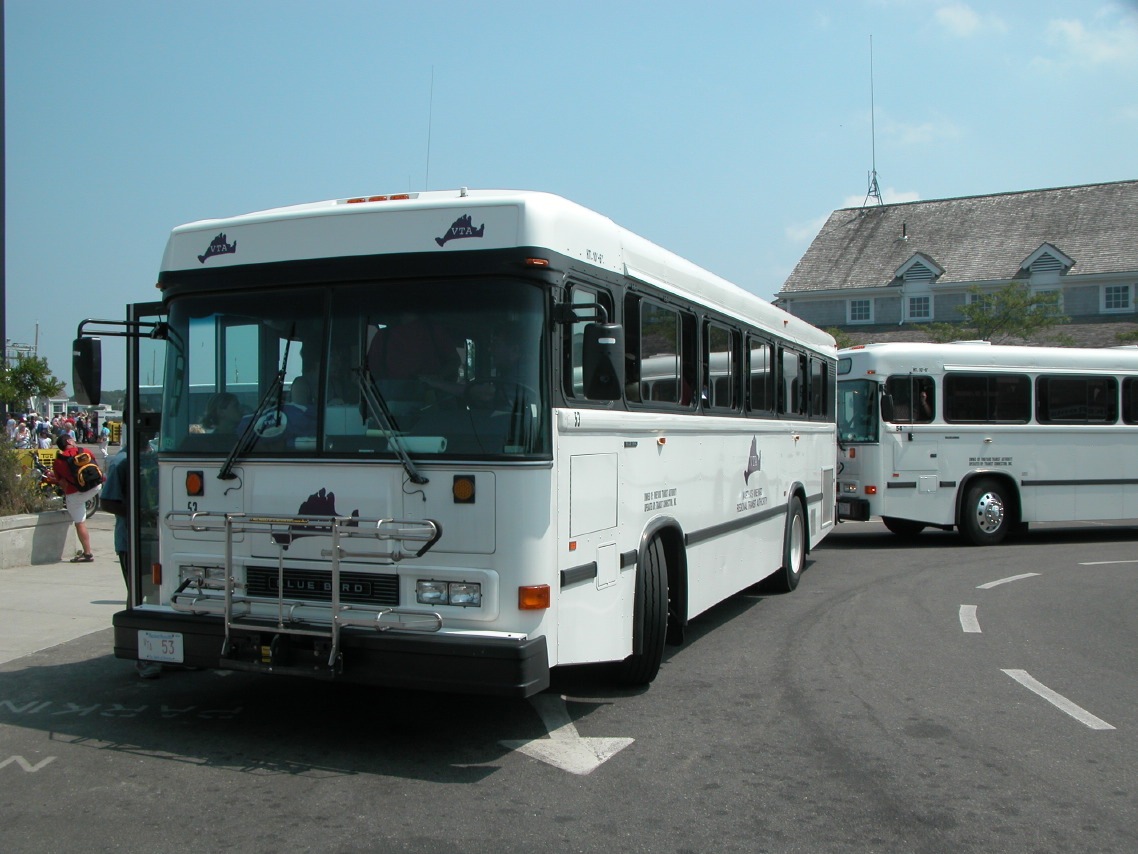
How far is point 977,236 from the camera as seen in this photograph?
50281mm

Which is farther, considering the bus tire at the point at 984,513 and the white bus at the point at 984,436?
the bus tire at the point at 984,513

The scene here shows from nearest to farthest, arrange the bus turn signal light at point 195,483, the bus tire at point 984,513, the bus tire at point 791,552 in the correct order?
the bus turn signal light at point 195,483
the bus tire at point 791,552
the bus tire at point 984,513

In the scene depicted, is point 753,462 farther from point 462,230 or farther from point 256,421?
point 256,421

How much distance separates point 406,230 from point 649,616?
116 inches

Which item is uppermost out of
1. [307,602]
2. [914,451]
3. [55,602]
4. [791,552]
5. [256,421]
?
[256,421]

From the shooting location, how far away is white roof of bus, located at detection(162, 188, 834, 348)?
5785mm

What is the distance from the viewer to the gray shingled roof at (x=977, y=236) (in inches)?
1864

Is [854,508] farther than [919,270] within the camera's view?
No

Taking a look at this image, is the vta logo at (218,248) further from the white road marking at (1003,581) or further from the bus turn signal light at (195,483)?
the white road marking at (1003,581)

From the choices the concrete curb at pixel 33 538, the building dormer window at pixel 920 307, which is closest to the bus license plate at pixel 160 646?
the concrete curb at pixel 33 538

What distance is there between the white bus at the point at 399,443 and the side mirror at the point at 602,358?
1 cm

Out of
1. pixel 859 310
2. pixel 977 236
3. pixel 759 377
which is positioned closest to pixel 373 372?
pixel 759 377

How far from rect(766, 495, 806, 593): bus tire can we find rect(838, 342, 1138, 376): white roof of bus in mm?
4905

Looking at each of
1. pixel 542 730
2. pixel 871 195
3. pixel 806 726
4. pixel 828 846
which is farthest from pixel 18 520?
pixel 871 195
